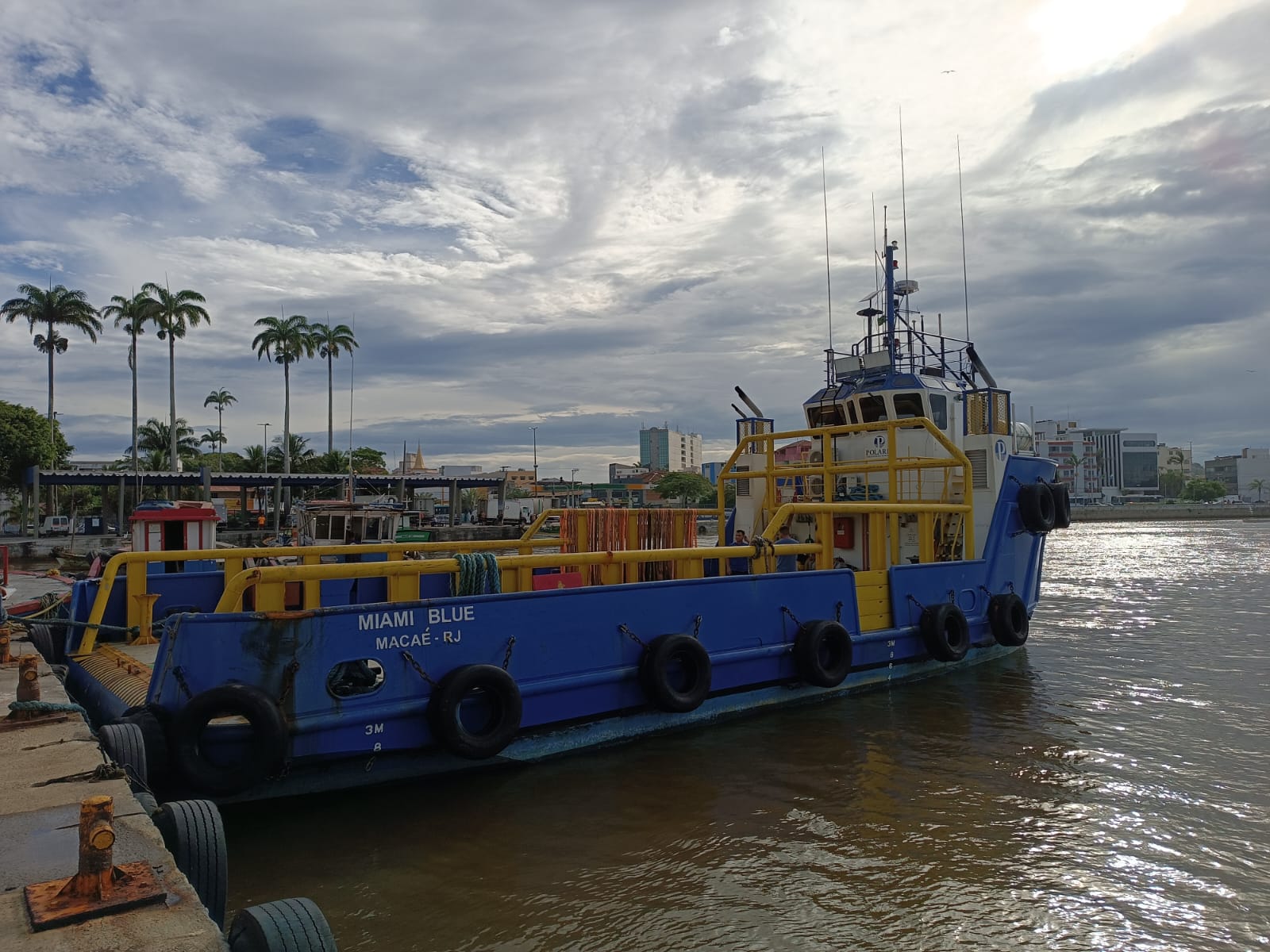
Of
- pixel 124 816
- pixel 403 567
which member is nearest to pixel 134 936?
pixel 124 816

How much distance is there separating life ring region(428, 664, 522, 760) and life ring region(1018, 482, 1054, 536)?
7826mm

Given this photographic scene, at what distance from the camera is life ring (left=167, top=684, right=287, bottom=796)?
492cm

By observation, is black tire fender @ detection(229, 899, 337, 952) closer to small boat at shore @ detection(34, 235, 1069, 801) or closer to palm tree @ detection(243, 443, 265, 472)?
small boat at shore @ detection(34, 235, 1069, 801)

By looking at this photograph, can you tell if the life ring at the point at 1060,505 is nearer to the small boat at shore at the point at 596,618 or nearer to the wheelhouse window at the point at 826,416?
the small boat at shore at the point at 596,618

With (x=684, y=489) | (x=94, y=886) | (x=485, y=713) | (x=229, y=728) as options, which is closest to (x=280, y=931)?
(x=94, y=886)

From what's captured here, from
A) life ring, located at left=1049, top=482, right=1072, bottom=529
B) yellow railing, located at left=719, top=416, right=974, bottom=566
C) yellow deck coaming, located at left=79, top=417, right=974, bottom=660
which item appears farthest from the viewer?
life ring, located at left=1049, top=482, right=1072, bottom=529

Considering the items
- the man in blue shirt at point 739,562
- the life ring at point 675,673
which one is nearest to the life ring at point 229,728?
the life ring at point 675,673

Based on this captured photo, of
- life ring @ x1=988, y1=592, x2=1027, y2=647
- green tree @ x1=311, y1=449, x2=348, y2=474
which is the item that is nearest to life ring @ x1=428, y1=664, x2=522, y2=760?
life ring @ x1=988, y1=592, x2=1027, y2=647

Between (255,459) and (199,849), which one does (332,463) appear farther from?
(199,849)

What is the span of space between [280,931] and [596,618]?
4.05 m

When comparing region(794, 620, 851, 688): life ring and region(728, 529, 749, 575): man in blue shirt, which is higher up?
region(728, 529, 749, 575): man in blue shirt

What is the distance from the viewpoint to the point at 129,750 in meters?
4.61

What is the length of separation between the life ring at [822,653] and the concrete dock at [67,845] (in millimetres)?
5865

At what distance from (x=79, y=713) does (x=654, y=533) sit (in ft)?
20.0
